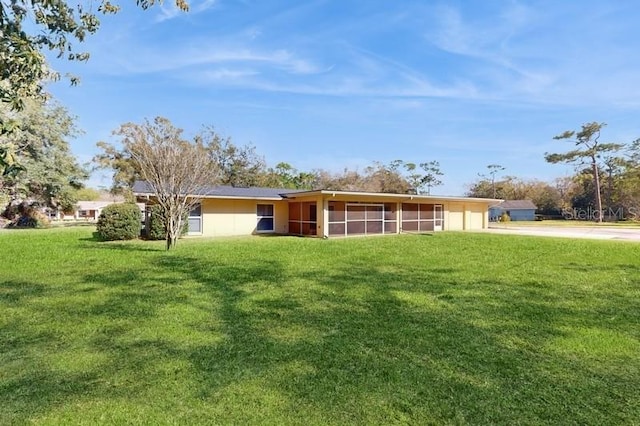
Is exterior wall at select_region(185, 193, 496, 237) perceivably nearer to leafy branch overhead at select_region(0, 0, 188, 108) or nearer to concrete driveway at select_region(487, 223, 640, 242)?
concrete driveway at select_region(487, 223, 640, 242)

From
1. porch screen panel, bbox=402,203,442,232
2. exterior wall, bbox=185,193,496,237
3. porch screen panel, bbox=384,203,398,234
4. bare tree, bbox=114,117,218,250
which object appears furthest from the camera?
porch screen panel, bbox=402,203,442,232

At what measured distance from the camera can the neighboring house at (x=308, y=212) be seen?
1770cm

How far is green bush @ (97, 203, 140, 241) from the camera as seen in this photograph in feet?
49.0

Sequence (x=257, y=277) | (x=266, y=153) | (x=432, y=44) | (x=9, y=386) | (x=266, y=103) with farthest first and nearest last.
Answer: (x=266, y=153) < (x=266, y=103) < (x=432, y=44) < (x=257, y=277) < (x=9, y=386)

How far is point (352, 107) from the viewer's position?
2231 centimetres

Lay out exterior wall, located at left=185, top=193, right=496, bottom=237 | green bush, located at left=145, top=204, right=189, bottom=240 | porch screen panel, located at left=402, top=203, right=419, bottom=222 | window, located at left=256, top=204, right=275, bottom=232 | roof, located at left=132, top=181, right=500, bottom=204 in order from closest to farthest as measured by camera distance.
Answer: green bush, located at left=145, top=204, right=189, bottom=240, roof, located at left=132, top=181, right=500, bottom=204, exterior wall, located at left=185, top=193, right=496, bottom=237, window, located at left=256, top=204, right=275, bottom=232, porch screen panel, located at left=402, top=203, right=419, bottom=222

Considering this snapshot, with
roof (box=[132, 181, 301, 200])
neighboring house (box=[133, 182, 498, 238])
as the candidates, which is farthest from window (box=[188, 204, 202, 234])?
roof (box=[132, 181, 301, 200])

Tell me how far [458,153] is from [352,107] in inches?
639

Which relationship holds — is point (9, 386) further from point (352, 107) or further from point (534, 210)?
point (534, 210)

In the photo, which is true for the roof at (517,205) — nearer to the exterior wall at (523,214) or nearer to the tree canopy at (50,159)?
the exterior wall at (523,214)

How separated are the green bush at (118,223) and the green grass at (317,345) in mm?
5925

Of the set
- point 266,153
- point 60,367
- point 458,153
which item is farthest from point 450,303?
point 266,153

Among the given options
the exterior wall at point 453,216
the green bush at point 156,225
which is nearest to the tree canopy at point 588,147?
the exterior wall at point 453,216

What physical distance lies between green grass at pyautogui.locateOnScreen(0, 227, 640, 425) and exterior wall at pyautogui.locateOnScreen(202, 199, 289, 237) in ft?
29.8
